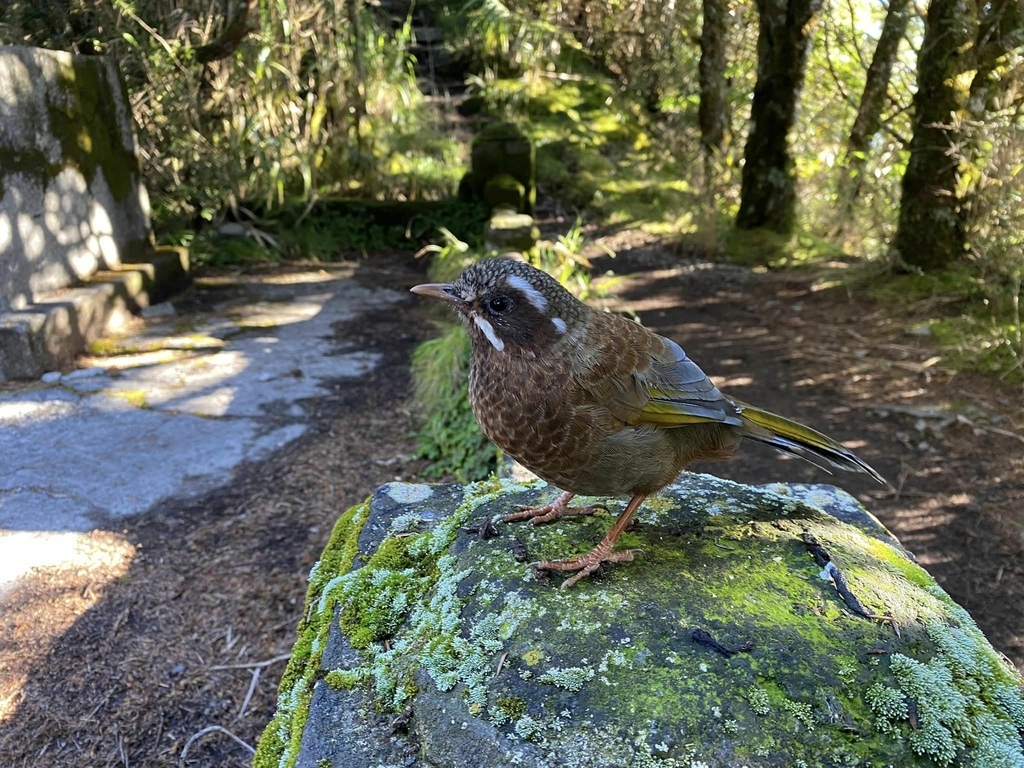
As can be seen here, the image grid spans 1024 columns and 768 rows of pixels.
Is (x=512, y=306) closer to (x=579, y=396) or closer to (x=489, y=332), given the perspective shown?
(x=489, y=332)

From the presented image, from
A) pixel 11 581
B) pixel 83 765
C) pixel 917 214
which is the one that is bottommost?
pixel 83 765

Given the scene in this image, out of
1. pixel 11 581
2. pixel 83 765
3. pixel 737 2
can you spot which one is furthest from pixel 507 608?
pixel 737 2

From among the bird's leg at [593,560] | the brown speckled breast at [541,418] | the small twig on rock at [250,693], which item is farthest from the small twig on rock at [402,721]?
the small twig on rock at [250,693]

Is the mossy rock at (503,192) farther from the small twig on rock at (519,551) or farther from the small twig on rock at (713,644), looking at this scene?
the small twig on rock at (713,644)

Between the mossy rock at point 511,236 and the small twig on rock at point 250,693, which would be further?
the mossy rock at point 511,236

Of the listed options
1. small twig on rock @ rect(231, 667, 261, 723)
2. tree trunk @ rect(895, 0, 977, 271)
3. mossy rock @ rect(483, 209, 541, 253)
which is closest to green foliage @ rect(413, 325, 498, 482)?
small twig on rock @ rect(231, 667, 261, 723)

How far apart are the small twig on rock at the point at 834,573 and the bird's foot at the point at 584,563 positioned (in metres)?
0.58

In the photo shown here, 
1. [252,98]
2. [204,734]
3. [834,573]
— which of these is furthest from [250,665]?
[252,98]

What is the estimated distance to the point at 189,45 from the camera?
827 cm

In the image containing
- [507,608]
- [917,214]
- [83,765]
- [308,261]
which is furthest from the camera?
[308,261]

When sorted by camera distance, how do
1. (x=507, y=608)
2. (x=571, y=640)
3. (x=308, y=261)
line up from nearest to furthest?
(x=571, y=640)
(x=507, y=608)
(x=308, y=261)

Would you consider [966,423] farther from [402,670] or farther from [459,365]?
[402,670]

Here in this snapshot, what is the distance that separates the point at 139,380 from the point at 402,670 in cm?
471

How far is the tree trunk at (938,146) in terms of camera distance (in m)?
6.56
